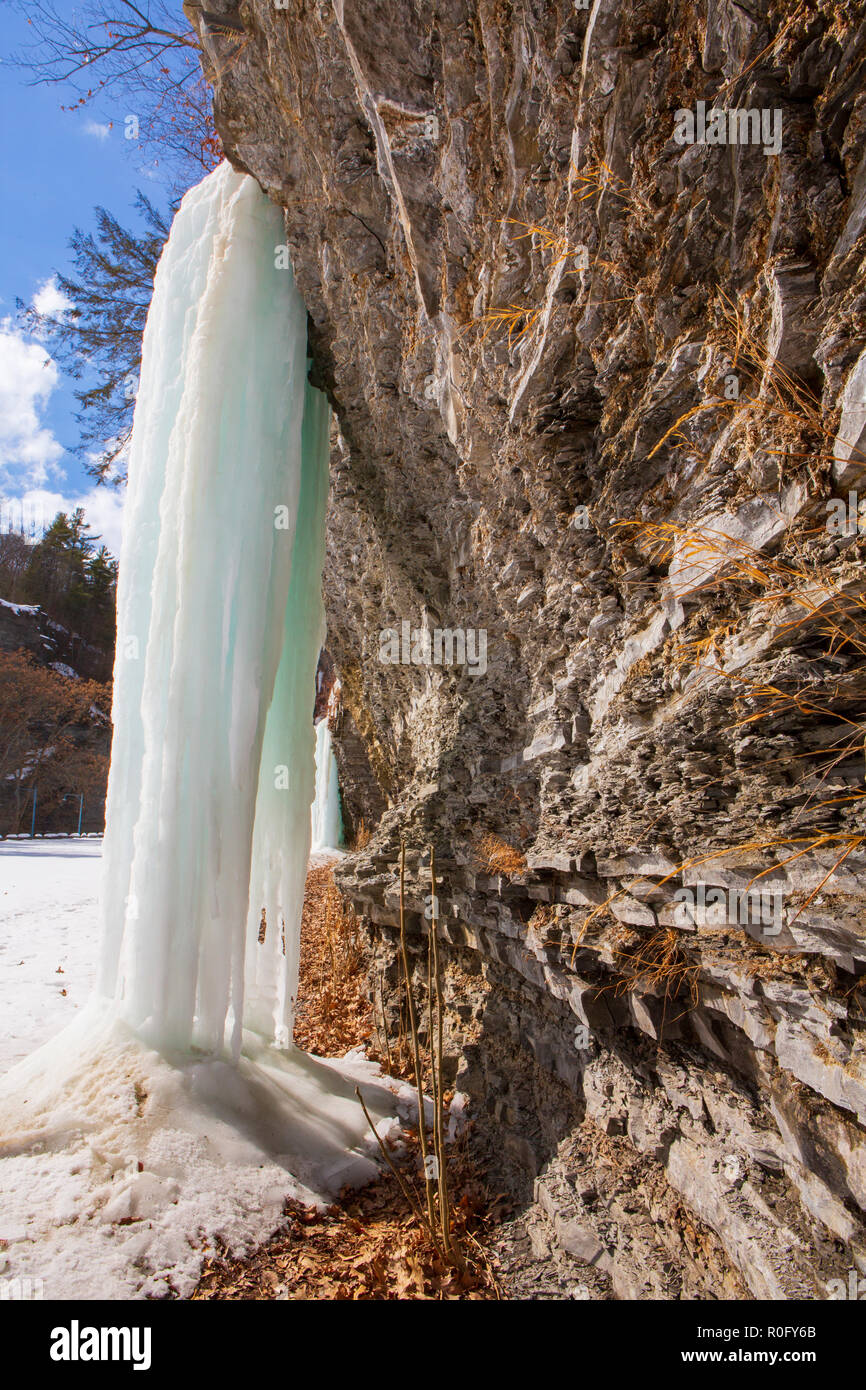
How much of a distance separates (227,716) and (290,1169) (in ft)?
7.69

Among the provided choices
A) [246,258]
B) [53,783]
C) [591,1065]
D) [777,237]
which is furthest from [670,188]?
[53,783]

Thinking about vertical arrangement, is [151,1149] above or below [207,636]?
below

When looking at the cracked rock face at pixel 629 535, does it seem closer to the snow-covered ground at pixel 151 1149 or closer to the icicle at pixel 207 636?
the icicle at pixel 207 636

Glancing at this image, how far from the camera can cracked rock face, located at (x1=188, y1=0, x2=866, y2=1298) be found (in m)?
1.75

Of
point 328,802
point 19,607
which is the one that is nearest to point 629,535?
point 328,802

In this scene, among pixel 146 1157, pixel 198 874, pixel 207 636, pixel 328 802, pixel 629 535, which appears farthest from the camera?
pixel 328 802

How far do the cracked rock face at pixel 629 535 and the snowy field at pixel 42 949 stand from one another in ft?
9.68

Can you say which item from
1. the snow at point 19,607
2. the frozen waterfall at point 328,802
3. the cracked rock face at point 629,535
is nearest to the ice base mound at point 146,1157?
the cracked rock face at point 629,535

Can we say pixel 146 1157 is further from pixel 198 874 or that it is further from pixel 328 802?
pixel 328 802

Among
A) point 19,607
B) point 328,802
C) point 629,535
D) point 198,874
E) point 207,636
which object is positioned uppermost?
point 19,607

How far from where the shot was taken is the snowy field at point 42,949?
14.8 feet

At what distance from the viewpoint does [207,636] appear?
12.5 feet

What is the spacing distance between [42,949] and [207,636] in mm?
4702

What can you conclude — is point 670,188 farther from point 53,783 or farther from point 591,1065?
point 53,783
